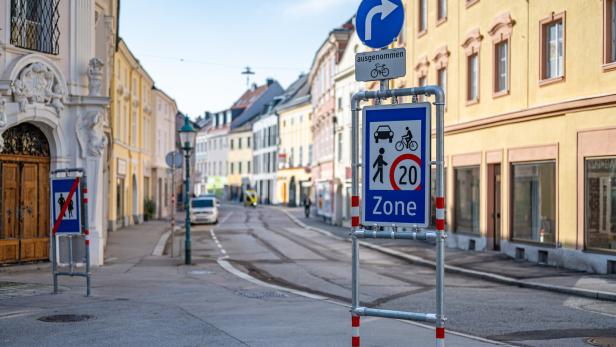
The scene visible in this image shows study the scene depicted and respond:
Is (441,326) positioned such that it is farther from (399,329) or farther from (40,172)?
(40,172)

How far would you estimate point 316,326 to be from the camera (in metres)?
10.4

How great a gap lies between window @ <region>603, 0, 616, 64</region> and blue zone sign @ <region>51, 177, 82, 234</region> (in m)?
12.4

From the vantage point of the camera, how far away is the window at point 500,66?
77.0 feet

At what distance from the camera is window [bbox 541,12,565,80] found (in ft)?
65.9

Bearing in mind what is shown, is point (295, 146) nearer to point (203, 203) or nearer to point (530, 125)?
point (203, 203)

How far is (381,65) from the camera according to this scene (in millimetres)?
6449

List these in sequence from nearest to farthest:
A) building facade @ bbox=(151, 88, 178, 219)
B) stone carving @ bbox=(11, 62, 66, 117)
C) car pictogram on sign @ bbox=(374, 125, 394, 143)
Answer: car pictogram on sign @ bbox=(374, 125, 394, 143) → stone carving @ bbox=(11, 62, 66, 117) → building facade @ bbox=(151, 88, 178, 219)

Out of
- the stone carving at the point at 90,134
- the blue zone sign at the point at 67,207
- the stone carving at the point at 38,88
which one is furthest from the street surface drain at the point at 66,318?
the stone carving at the point at 90,134

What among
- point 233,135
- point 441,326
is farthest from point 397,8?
point 233,135

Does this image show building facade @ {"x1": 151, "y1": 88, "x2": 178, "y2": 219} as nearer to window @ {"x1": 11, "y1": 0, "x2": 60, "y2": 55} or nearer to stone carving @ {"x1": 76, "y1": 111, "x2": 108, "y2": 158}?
stone carving @ {"x1": 76, "y1": 111, "x2": 108, "y2": 158}

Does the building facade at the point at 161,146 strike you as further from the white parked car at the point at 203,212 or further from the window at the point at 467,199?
the window at the point at 467,199

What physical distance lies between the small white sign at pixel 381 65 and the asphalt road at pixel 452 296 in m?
4.73

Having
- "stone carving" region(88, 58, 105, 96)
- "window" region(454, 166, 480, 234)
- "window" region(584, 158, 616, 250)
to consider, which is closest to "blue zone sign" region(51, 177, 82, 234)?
"stone carving" region(88, 58, 105, 96)

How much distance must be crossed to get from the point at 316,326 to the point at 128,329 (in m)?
2.48
